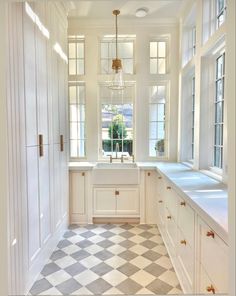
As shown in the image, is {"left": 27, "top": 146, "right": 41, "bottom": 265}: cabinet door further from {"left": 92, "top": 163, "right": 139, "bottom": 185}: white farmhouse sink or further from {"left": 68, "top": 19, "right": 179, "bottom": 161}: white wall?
{"left": 68, "top": 19, "right": 179, "bottom": 161}: white wall

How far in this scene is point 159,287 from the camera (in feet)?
7.16

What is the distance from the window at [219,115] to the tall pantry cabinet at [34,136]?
186 cm

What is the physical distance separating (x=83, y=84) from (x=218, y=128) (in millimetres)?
2287

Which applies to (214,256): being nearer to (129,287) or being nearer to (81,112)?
(129,287)

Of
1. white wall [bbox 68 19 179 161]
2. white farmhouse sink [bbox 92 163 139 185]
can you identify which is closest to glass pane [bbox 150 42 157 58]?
white wall [bbox 68 19 179 161]

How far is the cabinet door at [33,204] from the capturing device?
210cm

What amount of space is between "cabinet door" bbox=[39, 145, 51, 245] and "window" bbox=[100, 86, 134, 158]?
1628 millimetres

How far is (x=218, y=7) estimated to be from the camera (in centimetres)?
263

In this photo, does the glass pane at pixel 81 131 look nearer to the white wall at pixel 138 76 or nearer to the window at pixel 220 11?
the white wall at pixel 138 76

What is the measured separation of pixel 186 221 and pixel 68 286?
1201 millimetres

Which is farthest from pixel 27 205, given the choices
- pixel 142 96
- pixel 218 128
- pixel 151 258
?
pixel 142 96

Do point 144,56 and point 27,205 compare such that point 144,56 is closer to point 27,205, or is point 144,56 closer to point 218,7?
point 218,7

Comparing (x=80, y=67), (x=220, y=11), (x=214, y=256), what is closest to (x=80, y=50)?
(x=80, y=67)

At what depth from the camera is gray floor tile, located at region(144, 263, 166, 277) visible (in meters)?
2.39
